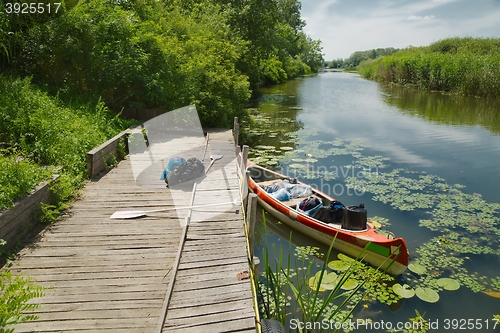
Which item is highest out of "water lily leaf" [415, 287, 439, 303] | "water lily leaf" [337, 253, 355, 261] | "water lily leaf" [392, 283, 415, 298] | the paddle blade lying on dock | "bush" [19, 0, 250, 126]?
"bush" [19, 0, 250, 126]

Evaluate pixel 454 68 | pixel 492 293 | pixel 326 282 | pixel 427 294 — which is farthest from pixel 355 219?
pixel 454 68

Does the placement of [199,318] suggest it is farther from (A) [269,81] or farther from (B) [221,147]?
(A) [269,81]

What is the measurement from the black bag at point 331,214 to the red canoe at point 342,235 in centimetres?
12

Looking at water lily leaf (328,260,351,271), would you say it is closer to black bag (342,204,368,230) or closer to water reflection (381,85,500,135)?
black bag (342,204,368,230)

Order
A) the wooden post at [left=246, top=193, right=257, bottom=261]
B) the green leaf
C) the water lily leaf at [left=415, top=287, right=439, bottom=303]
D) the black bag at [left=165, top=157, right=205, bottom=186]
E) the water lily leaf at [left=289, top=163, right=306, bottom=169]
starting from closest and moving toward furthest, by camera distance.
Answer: the wooden post at [left=246, top=193, right=257, bottom=261], the water lily leaf at [left=415, top=287, right=439, bottom=303], the green leaf, the black bag at [left=165, top=157, right=205, bottom=186], the water lily leaf at [left=289, top=163, right=306, bottom=169]

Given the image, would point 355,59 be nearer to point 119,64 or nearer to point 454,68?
point 454,68

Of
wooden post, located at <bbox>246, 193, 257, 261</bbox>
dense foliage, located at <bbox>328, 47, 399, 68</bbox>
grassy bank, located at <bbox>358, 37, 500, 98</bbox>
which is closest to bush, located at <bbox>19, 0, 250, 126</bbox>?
wooden post, located at <bbox>246, 193, 257, 261</bbox>

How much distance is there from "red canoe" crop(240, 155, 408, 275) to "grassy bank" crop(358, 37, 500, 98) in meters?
22.5

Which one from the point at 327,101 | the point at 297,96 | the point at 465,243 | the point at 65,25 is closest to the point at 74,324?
the point at 465,243

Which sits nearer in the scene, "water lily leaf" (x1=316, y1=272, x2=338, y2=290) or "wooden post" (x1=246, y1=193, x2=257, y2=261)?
"wooden post" (x1=246, y1=193, x2=257, y2=261)

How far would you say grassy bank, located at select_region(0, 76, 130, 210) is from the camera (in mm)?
4883

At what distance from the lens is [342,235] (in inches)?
264

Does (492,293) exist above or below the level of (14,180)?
below

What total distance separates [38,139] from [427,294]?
661 cm
